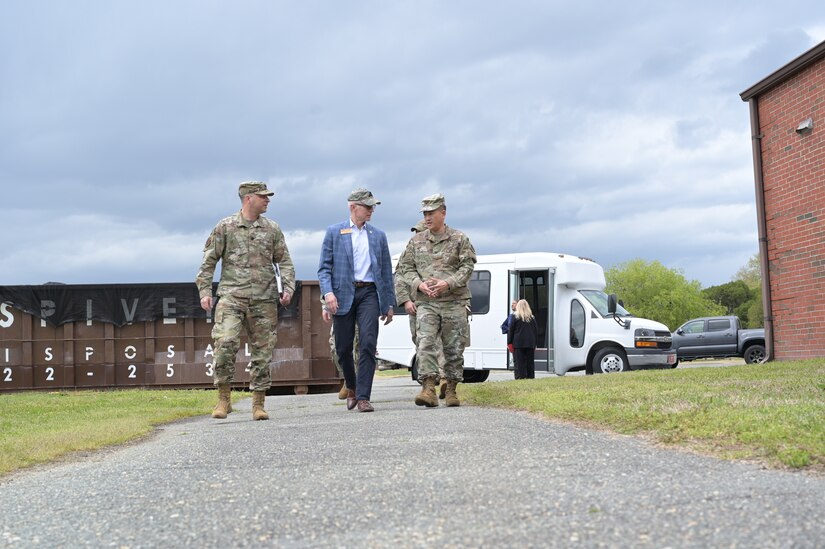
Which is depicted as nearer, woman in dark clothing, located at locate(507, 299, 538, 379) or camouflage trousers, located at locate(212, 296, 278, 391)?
camouflage trousers, located at locate(212, 296, 278, 391)

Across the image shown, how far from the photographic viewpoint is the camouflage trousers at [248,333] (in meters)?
8.23

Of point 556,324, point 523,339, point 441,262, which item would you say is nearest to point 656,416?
point 441,262

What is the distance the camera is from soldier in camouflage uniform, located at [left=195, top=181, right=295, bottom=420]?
826 cm

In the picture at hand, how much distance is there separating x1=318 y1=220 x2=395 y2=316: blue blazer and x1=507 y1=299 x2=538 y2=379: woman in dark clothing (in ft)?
23.2

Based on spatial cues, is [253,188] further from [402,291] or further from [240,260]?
[402,291]

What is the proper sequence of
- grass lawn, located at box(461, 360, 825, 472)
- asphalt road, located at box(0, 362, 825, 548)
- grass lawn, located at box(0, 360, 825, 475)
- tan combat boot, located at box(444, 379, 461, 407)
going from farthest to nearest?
tan combat boot, located at box(444, 379, 461, 407) → grass lawn, located at box(0, 360, 825, 475) → grass lawn, located at box(461, 360, 825, 472) → asphalt road, located at box(0, 362, 825, 548)

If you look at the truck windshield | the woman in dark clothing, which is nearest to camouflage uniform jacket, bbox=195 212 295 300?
the woman in dark clothing

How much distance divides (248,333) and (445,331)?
195cm

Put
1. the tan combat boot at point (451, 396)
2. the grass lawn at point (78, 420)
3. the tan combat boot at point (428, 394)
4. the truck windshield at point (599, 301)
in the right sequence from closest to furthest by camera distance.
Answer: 1. the grass lawn at point (78, 420)
2. the tan combat boot at point (428, 394)
3. the tan combat boot at point (451, 396)
4. the truck windshield at point (599, 301)

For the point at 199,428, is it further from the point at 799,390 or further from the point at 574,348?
the point at 574,348

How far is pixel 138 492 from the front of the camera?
A: 4.39 metres

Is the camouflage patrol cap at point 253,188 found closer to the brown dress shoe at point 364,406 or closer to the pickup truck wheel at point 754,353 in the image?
the brown dress shoe at point 364,406

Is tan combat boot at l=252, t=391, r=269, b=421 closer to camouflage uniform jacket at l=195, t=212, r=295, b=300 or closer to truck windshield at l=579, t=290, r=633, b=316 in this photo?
camouflage uniform jacket at l=195, t=212, r=295, b=300

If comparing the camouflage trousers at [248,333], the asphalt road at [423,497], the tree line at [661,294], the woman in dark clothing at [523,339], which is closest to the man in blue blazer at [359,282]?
the camouflage trousers at [248,333]
